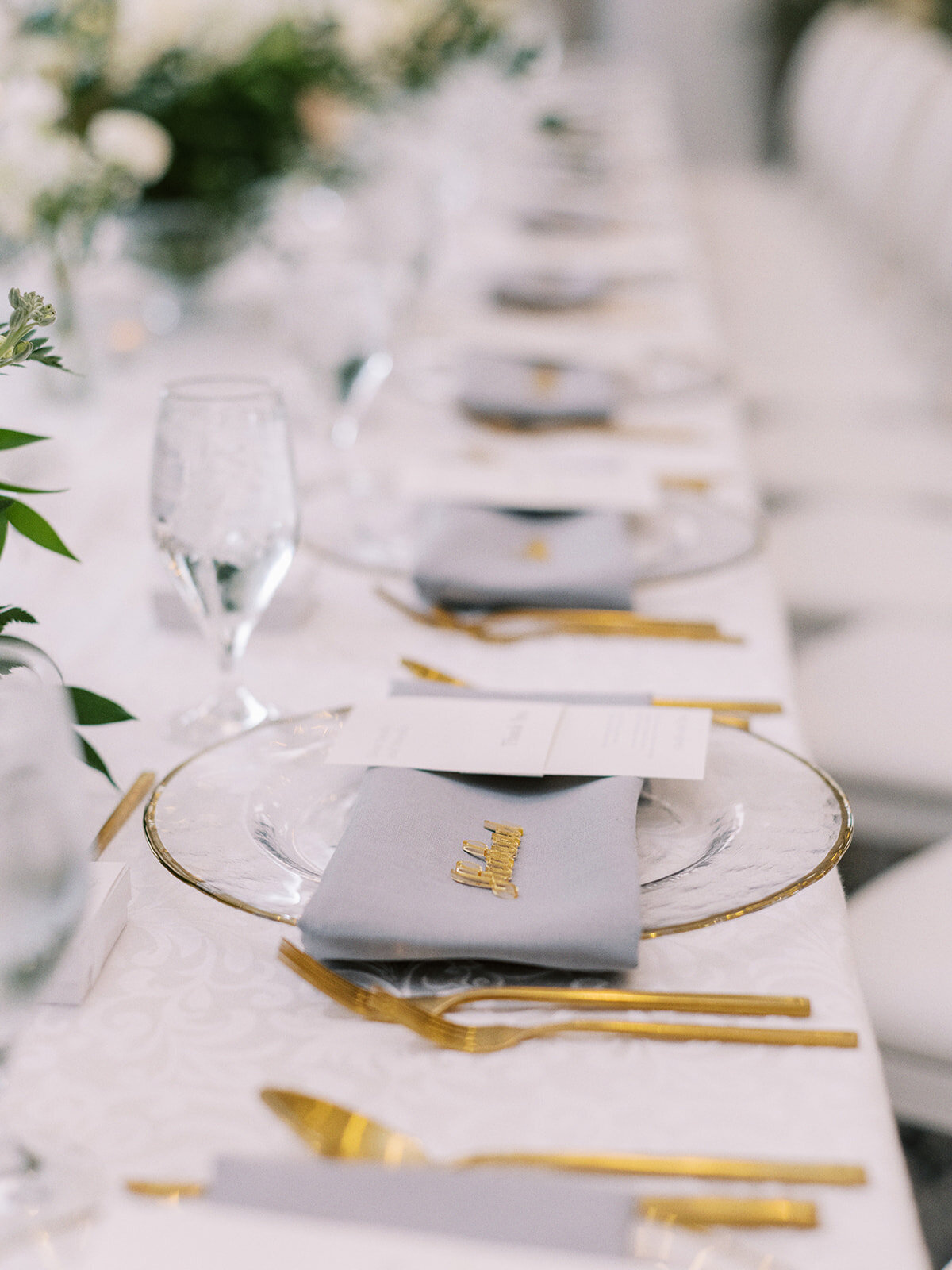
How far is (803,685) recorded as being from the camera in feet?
4.66

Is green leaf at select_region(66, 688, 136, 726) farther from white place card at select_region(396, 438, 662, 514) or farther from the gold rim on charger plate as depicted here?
white place card at select_region(396, 438, 662, 514)

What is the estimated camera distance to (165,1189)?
1.55 feet

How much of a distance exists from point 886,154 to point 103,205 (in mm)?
2337

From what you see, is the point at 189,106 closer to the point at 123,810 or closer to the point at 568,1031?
the point at 123,810

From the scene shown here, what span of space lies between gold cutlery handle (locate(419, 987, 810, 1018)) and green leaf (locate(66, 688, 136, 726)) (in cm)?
26

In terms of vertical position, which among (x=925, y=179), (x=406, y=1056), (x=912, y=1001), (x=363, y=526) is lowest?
(x=912, y=1001)

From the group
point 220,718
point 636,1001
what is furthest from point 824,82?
point 636,1001

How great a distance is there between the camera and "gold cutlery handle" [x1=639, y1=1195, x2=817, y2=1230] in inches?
18.0

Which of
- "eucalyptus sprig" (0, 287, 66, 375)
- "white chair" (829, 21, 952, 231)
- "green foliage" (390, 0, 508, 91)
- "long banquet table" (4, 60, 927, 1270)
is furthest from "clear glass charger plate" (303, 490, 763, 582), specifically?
"white chair" (829, 21, 952, 231)

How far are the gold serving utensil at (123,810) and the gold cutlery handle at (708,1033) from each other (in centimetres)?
28

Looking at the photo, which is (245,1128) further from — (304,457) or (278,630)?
(304,457)

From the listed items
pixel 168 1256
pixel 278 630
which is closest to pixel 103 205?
pixel 278 630

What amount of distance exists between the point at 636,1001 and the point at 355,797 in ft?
0.68

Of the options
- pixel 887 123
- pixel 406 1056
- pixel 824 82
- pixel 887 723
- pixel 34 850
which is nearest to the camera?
pixel 34 850
